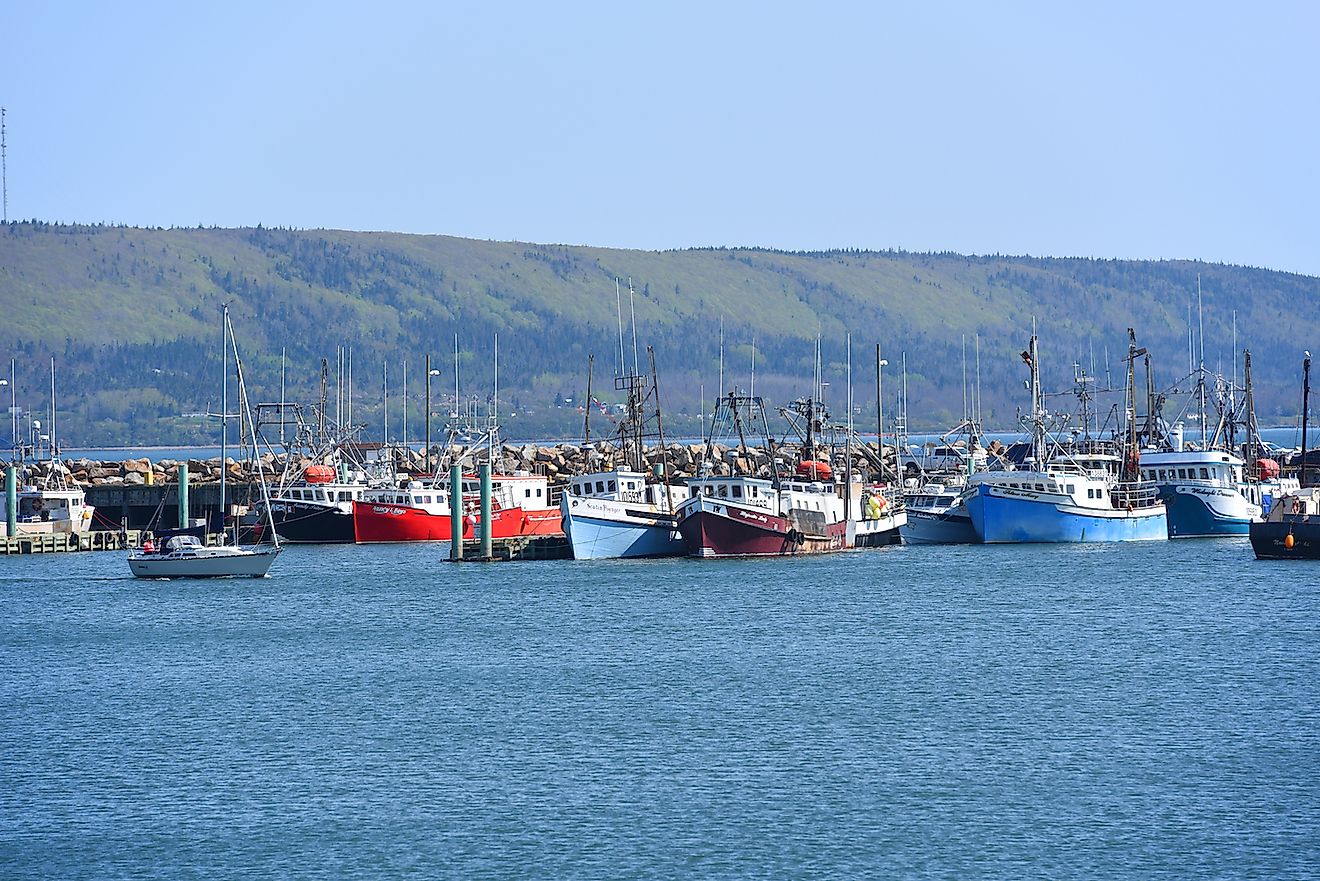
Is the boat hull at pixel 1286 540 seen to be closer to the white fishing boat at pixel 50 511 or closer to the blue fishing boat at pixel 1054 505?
the blue fishing boat at pixel 1054 505

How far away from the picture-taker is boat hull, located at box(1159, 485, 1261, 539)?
9269 cm

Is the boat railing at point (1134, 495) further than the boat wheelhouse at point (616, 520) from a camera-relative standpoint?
Yes

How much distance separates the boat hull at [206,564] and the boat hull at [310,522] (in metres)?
17.8

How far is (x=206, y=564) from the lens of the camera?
7681 centimetres

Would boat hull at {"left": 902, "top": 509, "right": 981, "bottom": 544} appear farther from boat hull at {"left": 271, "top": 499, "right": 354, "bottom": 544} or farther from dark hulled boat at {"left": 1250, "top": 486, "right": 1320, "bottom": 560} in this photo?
boat hull at {"left": 271, "top": 499, "right": 354, "bottom": 544}

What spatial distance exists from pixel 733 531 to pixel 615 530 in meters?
4.74

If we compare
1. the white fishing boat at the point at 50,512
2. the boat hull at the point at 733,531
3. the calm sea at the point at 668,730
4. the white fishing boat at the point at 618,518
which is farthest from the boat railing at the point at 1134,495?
the white fishing boat at the point at 50,512

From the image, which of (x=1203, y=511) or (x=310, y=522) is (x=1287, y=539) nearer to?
(x=1203, y=511)

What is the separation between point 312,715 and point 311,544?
4962 cm

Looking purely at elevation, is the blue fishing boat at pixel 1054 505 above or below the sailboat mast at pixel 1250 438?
below

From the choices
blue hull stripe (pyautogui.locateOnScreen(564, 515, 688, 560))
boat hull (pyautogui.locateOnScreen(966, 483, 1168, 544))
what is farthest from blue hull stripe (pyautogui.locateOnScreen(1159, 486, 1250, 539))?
blue hull stripe (pyautogui.locateOnScreen(564, 515, 688, 560))

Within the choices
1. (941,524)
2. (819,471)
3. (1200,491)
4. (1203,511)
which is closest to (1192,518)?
(1203,511)

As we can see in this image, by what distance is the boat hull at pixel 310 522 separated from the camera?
95.4 m

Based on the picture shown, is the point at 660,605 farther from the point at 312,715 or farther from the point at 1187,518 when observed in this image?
the point at 1187,518
